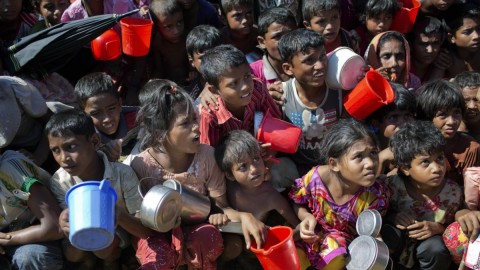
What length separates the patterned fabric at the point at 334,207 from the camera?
3810 mm

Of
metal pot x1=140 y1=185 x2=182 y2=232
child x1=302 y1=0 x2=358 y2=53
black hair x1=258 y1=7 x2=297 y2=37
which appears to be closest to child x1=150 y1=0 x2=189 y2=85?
black hair x1=258 y1=7 x2=297 y2=37

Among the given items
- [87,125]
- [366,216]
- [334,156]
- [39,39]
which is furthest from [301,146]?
[39,39]

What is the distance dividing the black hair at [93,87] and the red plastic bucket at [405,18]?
201 centimetres

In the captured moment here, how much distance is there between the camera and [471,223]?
369cm

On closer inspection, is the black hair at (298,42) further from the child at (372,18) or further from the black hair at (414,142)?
the child at (372,18)

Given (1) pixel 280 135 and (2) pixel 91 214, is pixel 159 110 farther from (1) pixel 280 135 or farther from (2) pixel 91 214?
(2) pixel 91 214

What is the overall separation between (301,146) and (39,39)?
1624 millimetres

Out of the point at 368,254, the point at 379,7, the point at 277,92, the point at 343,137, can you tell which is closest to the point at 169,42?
the point at 277,92

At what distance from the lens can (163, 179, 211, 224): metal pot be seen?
11.4 feet

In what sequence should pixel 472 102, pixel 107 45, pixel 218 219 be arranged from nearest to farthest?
pixel 218 219
pixel 472 102
pixel 107 45

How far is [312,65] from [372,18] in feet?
3.31

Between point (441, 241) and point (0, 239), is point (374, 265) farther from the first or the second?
point (0, 239)

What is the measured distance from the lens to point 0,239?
355 centimetres

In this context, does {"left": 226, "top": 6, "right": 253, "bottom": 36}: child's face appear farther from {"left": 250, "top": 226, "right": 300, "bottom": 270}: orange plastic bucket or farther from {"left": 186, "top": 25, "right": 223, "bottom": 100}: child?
{"left": 250, "top": 226, "right": 300, "bottom": 270}: orange plastic bucket
